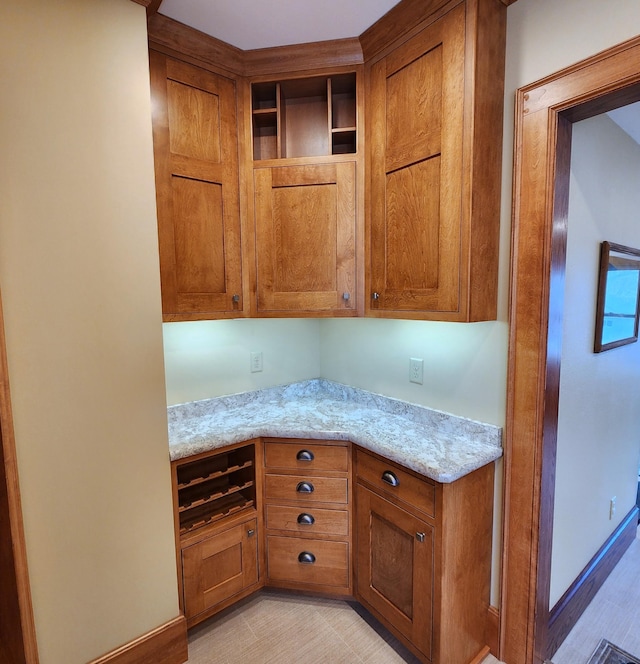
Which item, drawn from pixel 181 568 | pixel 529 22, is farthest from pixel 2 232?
pixel 529 22

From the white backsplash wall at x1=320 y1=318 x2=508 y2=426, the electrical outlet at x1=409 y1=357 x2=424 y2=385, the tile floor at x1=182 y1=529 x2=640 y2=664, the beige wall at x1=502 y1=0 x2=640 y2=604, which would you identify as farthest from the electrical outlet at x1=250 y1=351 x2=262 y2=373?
the beige wall at x1=502 y1=0 x2=640 y2=604

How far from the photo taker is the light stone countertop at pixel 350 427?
1.52 meters

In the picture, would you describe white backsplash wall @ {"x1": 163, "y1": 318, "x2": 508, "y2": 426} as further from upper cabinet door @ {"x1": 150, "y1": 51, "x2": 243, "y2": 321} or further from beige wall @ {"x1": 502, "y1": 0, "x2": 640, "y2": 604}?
beige wall @ {"x1": 502, "y1": 0, "x2": 640, "y2": 604}

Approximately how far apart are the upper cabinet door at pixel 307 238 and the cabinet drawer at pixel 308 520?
3.10 ft

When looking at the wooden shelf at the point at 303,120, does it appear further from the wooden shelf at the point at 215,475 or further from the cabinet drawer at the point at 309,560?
the cabinet drawer at the point at 309,560

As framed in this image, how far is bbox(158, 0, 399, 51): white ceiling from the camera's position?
4.74ft

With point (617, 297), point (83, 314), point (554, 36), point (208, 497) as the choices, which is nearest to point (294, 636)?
point (208, 497)

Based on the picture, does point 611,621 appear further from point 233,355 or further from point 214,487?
point 233,355

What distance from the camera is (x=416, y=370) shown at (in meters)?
1.95

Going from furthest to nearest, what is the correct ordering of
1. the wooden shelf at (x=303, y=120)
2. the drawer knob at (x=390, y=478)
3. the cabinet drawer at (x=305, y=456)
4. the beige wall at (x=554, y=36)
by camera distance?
the wooden shelf at (x=303, y=120)
the cabinet drawer at (x=305, y=456)
the drawer knob at (x=390, y=478)
the beige wall at (x=554, y=36)

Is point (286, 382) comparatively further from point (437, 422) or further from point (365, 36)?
point (365, 36)

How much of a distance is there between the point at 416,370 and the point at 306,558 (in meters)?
1.06

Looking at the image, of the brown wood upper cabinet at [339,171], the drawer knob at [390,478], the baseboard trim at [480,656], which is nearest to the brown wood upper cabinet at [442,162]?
the brown wood upper cabinet at [339,171]

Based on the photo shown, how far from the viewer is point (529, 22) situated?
54.4 inches
